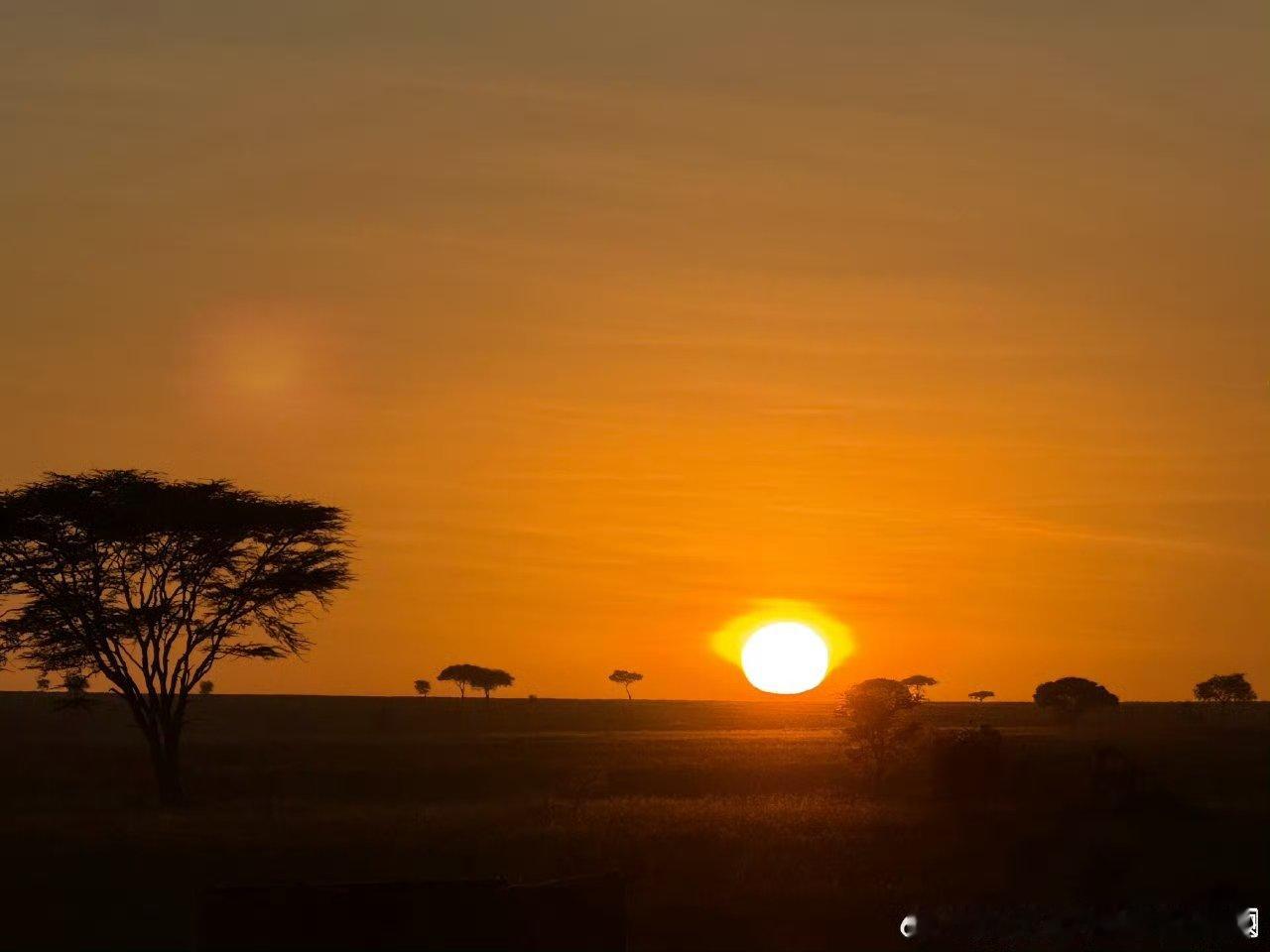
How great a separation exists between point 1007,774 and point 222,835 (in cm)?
3118

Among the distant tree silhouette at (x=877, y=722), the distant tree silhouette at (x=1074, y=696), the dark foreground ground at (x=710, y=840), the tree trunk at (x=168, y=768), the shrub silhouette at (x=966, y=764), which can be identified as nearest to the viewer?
the dark foreground ground at (x=710, y=840)

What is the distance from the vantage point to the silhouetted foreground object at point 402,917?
22.0 meters

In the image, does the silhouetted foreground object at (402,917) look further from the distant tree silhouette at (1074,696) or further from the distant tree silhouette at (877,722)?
the distant tree silhouette at (1074,696)

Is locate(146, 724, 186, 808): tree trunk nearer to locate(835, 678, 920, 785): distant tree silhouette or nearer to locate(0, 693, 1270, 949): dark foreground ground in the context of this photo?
locate(0, 693, 1270, 949): dark foreground ground

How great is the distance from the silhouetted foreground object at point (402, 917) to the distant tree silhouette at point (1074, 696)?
14716 centimetres

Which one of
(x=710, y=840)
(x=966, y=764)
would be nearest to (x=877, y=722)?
(x=966, y=764)

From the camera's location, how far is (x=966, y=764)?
6316cm

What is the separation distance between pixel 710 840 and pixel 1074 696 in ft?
476

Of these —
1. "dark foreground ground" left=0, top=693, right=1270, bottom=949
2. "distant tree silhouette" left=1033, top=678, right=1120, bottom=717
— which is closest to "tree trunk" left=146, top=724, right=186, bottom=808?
"dark foreground ground" left=0, top=693, right=1270, bottom=949

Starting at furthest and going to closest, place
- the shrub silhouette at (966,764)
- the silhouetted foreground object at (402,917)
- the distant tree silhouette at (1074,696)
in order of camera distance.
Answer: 1. the distant tree silhouette at (1074,696)
2. the shrub silhouette at (966,764)
3. the silhouetted foreground object at (402,917)

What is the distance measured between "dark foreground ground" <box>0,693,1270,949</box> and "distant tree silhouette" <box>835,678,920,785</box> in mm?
1413

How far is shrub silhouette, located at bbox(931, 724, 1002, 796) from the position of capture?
62.0 m

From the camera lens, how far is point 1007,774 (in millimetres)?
63625

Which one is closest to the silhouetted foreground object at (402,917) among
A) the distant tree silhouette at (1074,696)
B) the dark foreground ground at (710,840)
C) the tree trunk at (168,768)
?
the dark foreground ground at (710,840)
